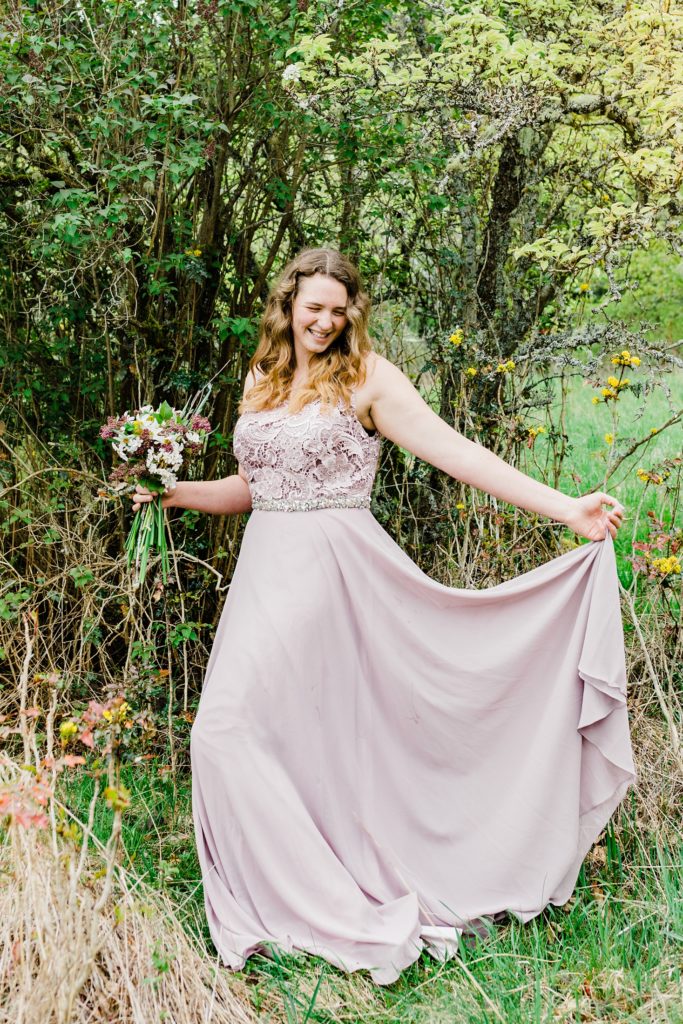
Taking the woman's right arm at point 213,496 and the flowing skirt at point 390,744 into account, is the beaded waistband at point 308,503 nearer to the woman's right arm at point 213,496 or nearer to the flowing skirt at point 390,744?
the flowing skirt at point 390,744

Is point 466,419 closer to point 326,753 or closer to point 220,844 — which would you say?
point 326,753

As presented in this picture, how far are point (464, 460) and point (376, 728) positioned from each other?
900mm

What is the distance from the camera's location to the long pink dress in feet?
9.37

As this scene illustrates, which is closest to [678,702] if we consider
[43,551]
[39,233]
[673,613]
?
[673,613]

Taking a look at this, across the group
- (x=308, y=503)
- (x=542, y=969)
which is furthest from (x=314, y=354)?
(x=542, y=969)

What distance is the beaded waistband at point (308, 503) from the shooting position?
3199 millimetres

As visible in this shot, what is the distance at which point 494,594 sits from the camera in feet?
10.3

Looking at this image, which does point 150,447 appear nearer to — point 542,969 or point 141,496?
point 141,496

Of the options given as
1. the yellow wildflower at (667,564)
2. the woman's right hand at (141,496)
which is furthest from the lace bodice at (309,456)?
the yellow wildflower at (667,564)

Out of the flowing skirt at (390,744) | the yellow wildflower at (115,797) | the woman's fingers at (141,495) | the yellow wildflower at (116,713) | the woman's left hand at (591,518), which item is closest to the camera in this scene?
the yellow wildflower at (115,797)

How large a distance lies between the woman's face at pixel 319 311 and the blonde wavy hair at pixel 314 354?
0.08 feet

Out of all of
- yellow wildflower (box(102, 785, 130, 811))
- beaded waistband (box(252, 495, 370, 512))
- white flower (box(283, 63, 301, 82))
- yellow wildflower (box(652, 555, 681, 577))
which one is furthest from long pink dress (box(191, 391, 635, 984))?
white flower (box(283, 63, 301, 82))

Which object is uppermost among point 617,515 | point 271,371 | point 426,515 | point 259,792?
point 271,371

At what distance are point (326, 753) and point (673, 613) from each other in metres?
1.67
